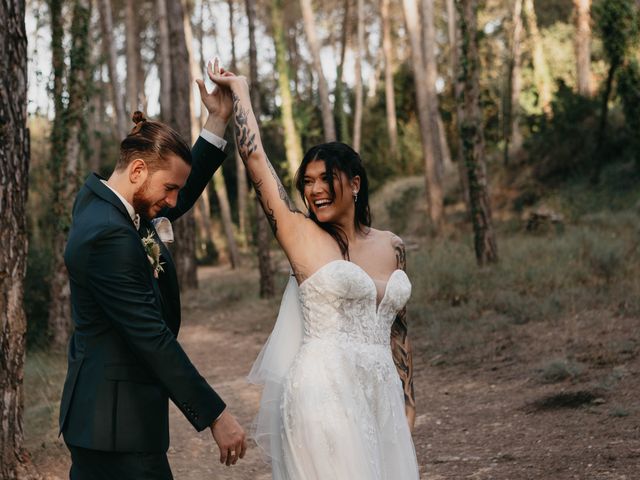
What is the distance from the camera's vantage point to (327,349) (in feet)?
12.0

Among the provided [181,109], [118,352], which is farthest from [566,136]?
[118,352]

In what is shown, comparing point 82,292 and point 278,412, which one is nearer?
point 82,292

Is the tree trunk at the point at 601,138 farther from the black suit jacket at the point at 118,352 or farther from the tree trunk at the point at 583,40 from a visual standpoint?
the black suit jacket at the point at 118,352

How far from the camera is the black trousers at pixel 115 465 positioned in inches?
118

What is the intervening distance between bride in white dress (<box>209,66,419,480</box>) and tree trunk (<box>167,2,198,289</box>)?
16.2 metres

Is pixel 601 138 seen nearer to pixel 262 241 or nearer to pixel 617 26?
pixel 617 26

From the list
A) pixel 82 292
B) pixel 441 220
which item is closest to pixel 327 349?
pixel 82 292

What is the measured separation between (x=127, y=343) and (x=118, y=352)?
58mm

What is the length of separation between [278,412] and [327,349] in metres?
0.36

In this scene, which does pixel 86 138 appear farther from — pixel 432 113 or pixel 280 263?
pixel 432 113

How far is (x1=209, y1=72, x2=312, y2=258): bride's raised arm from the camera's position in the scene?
12.1 feet

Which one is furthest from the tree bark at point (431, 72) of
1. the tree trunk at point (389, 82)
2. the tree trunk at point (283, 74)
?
the tree trunk at point (389, 82)

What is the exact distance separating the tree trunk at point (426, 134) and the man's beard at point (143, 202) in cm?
1920

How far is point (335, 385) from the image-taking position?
3.57 m
